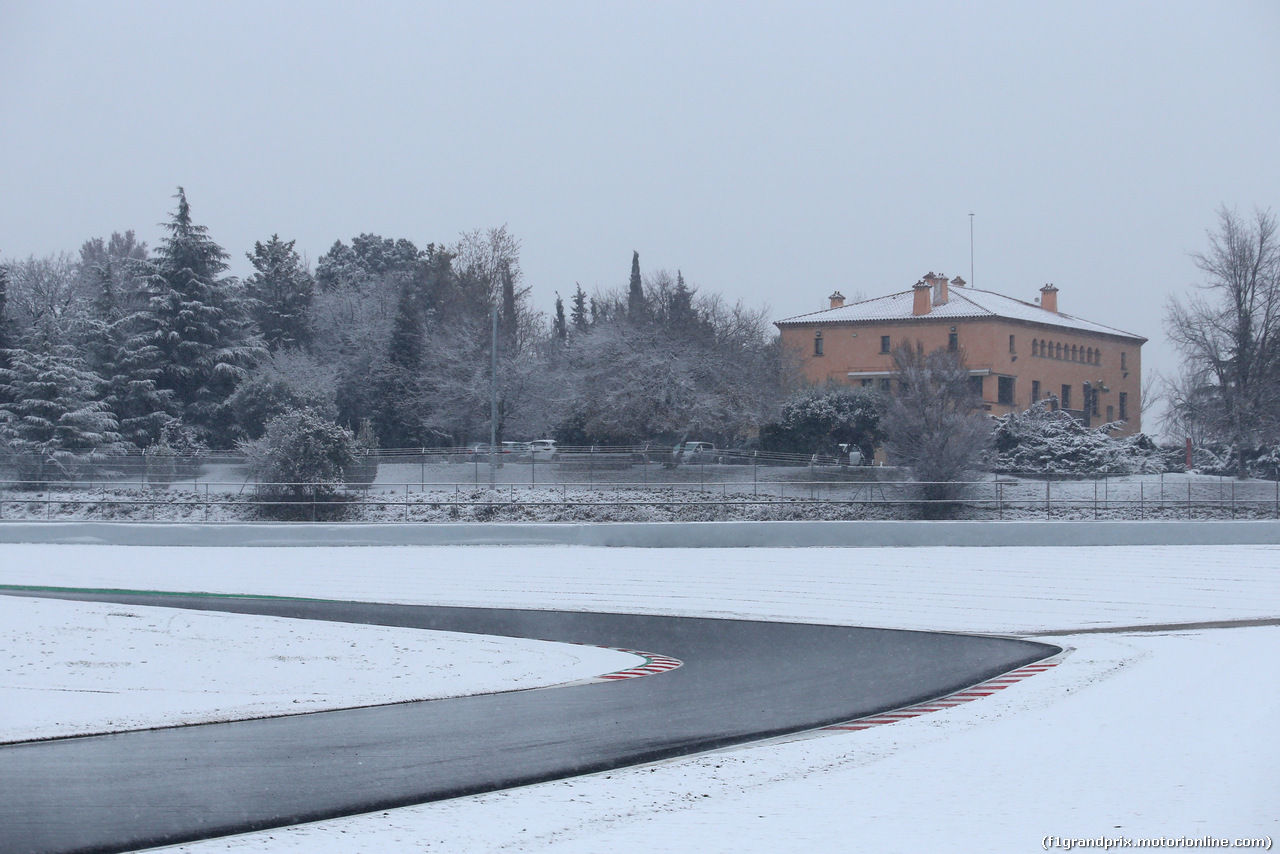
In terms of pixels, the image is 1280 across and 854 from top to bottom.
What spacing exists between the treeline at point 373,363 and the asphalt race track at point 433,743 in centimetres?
2907

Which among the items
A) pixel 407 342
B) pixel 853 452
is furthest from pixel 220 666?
pixel 407 342

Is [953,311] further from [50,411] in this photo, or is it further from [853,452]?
[50,411]

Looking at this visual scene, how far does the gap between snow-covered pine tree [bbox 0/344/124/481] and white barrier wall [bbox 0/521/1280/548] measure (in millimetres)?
11857

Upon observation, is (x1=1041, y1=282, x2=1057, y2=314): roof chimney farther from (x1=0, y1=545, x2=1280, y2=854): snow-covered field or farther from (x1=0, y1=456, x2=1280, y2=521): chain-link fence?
(x1=0, y1=545, x2=1280, y2=854): snow-covered field

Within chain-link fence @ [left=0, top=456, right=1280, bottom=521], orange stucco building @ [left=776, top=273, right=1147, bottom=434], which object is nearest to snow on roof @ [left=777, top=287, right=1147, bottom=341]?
orange stucco building @ [left=776, top=273, right=1147, bottom=434]

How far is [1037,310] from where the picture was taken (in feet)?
231

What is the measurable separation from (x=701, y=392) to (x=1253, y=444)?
22119 millimetres

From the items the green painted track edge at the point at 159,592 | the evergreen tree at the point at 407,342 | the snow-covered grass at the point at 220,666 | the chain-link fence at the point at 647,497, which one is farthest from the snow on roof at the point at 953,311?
the snow-covered grass at the point at 220,666

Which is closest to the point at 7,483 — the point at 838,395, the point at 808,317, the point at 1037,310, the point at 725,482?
the point at 725,482

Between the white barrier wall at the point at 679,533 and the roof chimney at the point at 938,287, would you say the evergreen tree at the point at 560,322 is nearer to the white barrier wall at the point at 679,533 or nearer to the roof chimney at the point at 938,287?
the roof chimney at the point at 938,287

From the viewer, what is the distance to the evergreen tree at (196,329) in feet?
175

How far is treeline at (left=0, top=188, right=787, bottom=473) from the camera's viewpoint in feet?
154

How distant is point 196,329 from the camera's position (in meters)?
54.6

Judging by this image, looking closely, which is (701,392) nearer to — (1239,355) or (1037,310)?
(1239,355)
